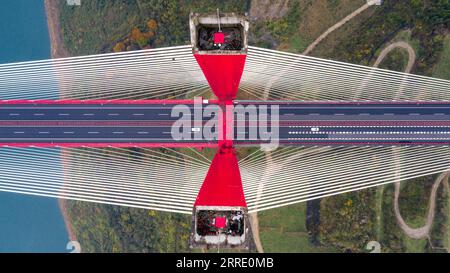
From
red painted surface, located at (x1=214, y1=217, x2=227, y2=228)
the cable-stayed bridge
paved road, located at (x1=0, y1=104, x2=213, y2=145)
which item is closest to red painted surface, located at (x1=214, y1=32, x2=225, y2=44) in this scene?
red painted surface, located at (x1=214, y1=217, x2=227, y2=228)

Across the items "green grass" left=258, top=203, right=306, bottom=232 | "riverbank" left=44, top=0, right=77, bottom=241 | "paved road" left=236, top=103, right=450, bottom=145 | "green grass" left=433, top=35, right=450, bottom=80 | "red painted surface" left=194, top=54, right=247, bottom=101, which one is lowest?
"green grass" left=258, top=203, right=306, bottom=232

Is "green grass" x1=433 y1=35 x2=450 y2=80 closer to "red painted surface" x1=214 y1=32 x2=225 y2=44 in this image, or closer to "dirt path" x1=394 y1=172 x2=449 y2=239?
"dirt path" x1=394 y1=172 x2=449 y2=239

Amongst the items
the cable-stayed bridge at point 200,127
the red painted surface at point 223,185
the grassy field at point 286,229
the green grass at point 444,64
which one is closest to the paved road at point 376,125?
the cable-stayed bridge at point 200,127

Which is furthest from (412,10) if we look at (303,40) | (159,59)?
(159,59)

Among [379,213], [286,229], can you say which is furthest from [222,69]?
[379,213]

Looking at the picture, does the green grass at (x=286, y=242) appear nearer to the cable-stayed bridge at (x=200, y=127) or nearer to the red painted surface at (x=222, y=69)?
the cable-stayed bridge at (x=200, y=127)

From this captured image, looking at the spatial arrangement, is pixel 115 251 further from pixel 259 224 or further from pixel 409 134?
pixel 409 134

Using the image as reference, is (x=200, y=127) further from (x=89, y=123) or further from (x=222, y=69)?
(x=222, y=69)
